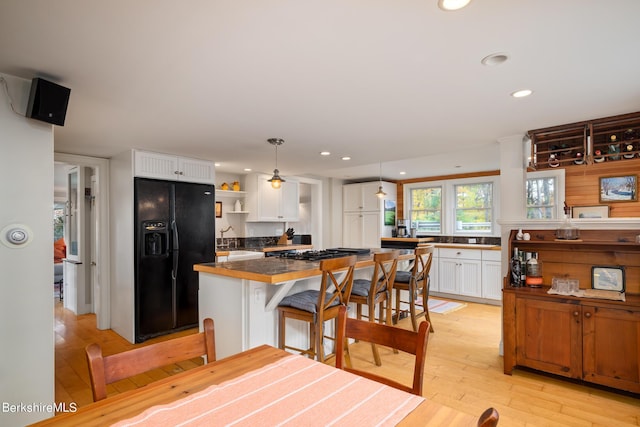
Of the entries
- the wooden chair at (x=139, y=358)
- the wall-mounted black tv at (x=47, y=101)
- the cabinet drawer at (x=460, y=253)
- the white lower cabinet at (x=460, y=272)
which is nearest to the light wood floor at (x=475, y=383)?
the white lower cabinet at (x=460, y=272)

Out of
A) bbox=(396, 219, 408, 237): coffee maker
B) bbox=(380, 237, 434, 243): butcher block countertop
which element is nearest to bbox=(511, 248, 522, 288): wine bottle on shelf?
bbox=(380, 237, 434, 243): butcher block countertop

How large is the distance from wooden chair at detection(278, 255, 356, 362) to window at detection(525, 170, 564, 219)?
127 inches

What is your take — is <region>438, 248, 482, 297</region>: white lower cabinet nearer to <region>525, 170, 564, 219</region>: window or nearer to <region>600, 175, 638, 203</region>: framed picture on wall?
<region>525, 170, 564, 219</region>: window

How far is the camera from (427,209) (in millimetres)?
6844

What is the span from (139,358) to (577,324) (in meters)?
2.99

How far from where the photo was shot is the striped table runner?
2.98ft

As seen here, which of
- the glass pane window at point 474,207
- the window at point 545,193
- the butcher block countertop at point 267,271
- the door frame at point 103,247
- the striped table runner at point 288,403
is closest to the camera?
the striped table runner at point 288,403

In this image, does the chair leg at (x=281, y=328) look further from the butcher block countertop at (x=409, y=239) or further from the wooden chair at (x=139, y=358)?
the butcher block countertop at (x=409, y=239)

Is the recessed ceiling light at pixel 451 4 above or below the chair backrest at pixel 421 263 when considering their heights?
above

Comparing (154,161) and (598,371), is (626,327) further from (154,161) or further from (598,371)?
(154,161)

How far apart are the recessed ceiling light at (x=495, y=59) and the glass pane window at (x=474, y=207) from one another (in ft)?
15.4

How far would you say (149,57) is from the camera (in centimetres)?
175

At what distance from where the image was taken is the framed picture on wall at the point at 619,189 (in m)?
3.49

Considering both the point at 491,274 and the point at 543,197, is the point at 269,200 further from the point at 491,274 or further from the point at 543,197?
the point at 543,197
